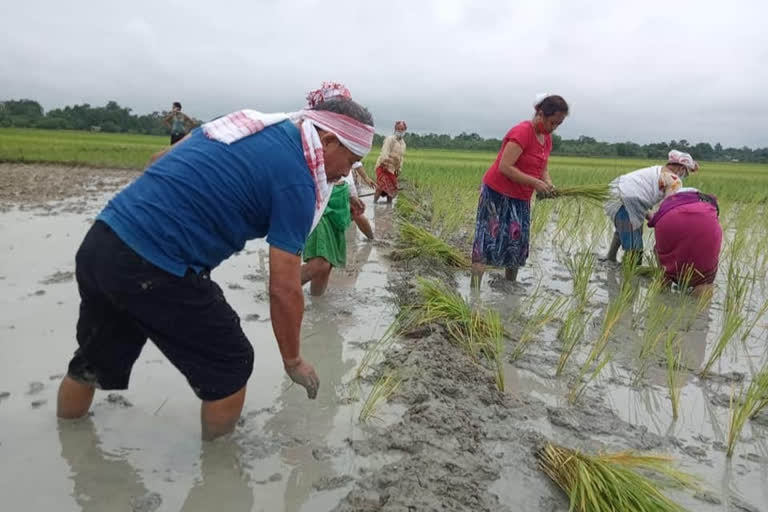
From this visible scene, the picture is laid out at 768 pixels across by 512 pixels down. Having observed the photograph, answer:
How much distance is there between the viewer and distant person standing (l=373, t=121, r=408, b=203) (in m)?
8.38

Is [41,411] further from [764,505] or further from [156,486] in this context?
[764,505]

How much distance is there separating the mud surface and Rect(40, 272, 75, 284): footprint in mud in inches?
6.1

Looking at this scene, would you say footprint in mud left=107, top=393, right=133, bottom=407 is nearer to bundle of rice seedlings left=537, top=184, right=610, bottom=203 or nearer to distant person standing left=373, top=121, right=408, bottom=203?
bundle of rice seedlings left=537, top=184, right=610, bottom=203

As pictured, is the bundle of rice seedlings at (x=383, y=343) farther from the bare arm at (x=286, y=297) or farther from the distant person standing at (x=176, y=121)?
the distant person standing at (x=176, y=121)

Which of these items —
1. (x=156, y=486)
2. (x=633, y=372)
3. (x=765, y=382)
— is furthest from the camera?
(x=633, y=372)

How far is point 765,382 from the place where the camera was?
226 centimetres

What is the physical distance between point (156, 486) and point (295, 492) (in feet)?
1.39

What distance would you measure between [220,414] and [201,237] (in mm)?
617

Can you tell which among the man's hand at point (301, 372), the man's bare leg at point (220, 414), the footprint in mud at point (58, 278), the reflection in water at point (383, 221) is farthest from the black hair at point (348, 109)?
the reflection in water at point (383, 221)

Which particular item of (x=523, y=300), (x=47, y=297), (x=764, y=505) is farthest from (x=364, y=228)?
(x=764, y=505)

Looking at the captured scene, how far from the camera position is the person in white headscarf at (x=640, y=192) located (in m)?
4.52

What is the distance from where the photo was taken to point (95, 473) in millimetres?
1787

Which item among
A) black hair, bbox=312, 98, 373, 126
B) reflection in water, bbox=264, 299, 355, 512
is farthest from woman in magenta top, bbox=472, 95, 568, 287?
black hair, bbox=312, 98, 373, 126

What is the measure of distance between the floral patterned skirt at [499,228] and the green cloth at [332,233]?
107cm
